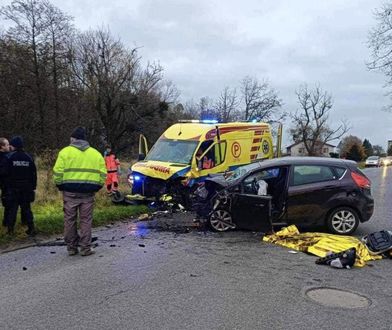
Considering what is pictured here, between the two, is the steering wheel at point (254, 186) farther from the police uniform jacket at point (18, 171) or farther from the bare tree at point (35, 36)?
the bare tree at point (35, 36)

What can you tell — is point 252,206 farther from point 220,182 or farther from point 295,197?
point 220,182

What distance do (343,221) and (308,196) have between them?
2.94 feet

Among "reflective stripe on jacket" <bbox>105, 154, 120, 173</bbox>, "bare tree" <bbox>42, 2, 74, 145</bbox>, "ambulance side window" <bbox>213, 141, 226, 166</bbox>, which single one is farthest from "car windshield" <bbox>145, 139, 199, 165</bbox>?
"bare tree" <bbox>42, 2, 74, 145</bbox>

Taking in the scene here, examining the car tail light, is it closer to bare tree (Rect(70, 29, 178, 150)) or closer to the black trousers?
the black trousers

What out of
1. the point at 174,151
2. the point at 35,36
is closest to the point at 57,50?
the point at 35,36

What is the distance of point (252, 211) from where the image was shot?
884 centimetres

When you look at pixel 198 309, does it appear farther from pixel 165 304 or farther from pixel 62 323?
pixel 62 323

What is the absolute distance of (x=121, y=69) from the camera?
39719mm

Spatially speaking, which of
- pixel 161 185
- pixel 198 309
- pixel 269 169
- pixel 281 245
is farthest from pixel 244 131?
pixel 198 309

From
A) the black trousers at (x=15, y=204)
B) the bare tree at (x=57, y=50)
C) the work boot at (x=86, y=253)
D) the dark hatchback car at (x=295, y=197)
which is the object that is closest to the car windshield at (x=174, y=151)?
the dark hatchback car at (x=295, y=197)

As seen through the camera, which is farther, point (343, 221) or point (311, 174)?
point (311, 174)

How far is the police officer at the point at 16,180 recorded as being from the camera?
8.52 m

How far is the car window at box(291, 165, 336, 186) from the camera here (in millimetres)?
9258

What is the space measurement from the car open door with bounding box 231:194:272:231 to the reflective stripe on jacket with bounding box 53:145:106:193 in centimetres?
286
